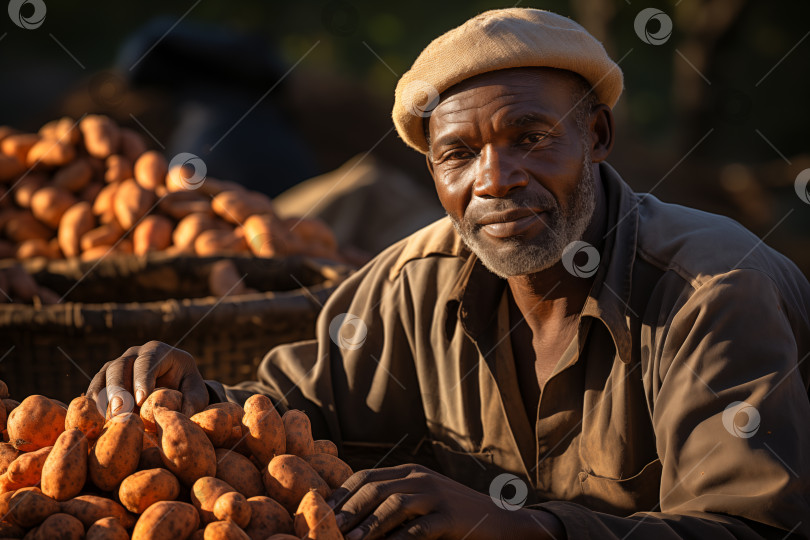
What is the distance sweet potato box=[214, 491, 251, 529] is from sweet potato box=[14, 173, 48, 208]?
272cm

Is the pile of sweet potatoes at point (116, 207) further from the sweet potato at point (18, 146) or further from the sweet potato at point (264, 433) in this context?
the sweet potato at point (264, 433)

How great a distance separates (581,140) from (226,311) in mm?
1233

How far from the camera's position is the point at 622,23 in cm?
1077

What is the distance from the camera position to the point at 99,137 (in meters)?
3.64

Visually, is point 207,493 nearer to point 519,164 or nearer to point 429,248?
point 519,164

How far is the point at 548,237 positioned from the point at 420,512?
715 millimetres

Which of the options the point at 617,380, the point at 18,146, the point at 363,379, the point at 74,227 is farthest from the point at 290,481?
the point at 18,146

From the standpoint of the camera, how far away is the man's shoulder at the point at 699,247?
1627 mm

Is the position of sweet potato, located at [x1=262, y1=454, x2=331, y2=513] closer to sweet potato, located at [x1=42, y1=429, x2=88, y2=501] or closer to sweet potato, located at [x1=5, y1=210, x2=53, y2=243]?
sweet potato, located at [x1=42, y1=429, x2=88, y2=501]

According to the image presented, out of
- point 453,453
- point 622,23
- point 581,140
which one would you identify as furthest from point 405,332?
point 622,23

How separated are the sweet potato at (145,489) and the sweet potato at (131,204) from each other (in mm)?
2275

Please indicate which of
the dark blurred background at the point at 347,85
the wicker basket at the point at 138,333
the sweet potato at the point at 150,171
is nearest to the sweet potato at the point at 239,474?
the wicker basket at the point at 138,333

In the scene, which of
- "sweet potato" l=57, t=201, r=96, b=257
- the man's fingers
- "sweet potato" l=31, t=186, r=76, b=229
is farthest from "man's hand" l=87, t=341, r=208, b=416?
"sweet potato" l=31, t=186, r=76, b=229

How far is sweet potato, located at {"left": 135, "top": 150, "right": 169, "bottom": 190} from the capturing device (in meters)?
3.56
